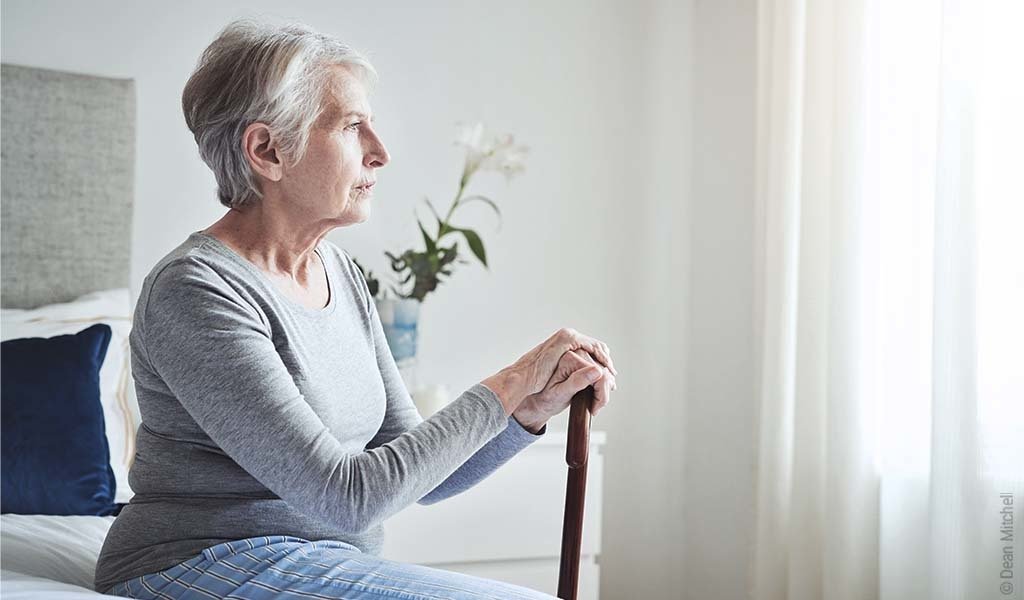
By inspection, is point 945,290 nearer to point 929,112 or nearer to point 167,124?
point 929,112

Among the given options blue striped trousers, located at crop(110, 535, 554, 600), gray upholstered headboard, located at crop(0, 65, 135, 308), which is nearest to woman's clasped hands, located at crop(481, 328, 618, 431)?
blue striped trousers, located at crop(110, 535, 554, 600)

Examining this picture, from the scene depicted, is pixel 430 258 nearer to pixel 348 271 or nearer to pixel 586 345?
pixel 348 271

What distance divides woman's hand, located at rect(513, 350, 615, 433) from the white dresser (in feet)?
3.90

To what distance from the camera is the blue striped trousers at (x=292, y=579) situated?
1.16 m

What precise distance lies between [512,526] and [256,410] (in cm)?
166

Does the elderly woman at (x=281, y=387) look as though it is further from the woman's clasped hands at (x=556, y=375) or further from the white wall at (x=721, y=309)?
the white wall at (x=721, y=309)

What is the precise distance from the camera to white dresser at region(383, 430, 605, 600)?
2612mm

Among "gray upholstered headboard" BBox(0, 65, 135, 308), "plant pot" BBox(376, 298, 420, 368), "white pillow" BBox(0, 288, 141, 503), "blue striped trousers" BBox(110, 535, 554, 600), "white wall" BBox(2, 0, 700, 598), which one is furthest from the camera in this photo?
"white wall" BBox(2, 0, 700, 598)

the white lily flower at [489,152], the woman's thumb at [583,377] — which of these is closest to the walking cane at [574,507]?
the woman's thumb at [583,377]

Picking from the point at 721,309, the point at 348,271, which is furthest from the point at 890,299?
the point at 348,271

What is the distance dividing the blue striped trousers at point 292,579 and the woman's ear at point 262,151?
1.67 ft

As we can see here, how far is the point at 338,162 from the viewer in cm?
143

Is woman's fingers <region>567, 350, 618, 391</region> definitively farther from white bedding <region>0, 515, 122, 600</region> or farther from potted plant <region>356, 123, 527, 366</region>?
potted plant <region>356, 123, 527, 366</region>

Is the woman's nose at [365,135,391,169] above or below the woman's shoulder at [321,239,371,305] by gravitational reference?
above
